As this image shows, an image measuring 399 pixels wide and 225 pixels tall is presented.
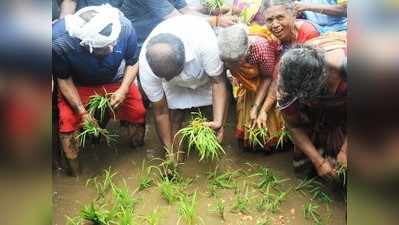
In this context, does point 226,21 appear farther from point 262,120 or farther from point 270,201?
point 270,201

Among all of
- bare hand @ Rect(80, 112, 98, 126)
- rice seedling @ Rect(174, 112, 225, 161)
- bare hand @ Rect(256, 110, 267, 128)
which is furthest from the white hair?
bare hand @ Rect(256, 110, 267, 128)

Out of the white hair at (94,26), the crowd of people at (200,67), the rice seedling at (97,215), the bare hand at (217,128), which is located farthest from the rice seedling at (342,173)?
the white hair at (94,26)

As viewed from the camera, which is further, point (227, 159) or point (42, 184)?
point (227, 159)

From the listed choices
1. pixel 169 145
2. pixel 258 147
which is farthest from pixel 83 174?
pixel 258 147

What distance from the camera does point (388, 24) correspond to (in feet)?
6.23

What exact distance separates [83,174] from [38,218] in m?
0.72

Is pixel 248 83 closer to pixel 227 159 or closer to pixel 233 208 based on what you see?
pixel 227 159

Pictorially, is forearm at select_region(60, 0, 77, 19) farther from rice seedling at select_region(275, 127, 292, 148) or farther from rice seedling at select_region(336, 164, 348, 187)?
rice seedling at select_region(336, 164, 348, 187)

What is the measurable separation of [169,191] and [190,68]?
0.56m

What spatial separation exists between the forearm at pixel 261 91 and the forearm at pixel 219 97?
15 centimetres

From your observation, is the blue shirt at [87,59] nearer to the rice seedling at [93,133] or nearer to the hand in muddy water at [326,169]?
the rice seedling at [93,133]

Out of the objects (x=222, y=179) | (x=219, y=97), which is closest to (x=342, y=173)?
(x=222, y=179)

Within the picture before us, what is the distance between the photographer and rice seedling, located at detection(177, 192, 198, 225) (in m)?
2.65

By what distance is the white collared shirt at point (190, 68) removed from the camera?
8.84 ft
